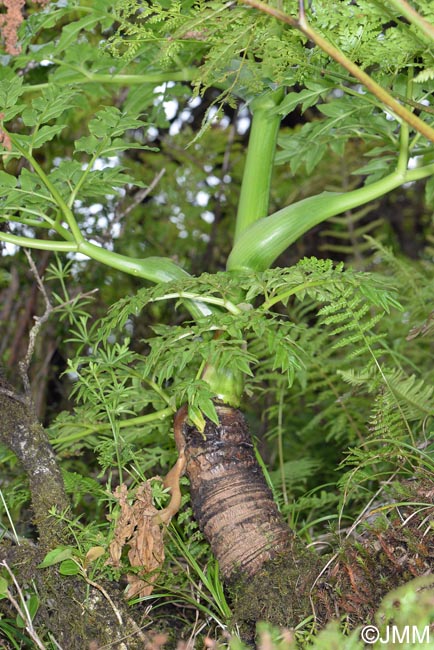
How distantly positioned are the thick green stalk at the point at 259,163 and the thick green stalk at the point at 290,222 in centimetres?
5

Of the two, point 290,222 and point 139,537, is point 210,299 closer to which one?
point 290,222

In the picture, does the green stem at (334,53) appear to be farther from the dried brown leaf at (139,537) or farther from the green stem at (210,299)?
the dried brown leaf at (139,537)

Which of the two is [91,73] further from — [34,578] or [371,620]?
[371,620]

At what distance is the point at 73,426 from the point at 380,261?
2.02 meters

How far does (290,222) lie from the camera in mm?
1010

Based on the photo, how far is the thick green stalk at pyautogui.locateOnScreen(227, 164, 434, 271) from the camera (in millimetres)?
1015

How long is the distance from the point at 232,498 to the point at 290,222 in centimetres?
38

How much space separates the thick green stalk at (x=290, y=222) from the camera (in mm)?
1015

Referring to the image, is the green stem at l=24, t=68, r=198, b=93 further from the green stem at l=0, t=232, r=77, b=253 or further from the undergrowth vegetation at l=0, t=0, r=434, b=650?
the green stem at l=0, t=232, r=77, b=253

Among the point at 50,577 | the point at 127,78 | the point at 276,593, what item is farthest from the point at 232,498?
the point at 127,78

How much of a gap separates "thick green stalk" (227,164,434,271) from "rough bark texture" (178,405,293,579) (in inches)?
8.4

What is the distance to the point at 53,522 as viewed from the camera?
37.9 inches

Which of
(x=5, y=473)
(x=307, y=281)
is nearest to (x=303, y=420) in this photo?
(x=5, y=473)

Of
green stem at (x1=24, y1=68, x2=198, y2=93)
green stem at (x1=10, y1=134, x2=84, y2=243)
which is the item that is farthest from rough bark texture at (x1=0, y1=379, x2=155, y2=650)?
green stem at (x1=24, y1=68, x2=198, y2=93)
